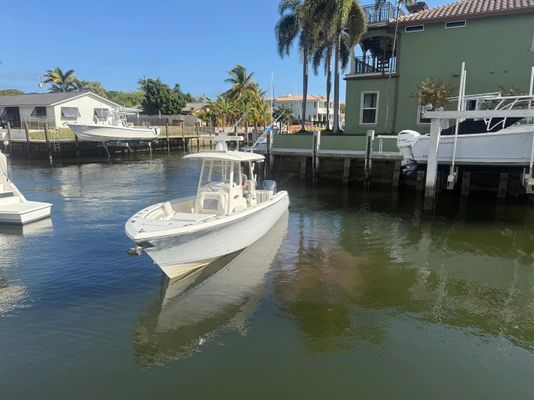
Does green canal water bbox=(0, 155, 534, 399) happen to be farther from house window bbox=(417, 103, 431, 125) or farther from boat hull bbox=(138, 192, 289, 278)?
house window bbox=(417, 103, 431, 125)

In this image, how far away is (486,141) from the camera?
15.7 metres

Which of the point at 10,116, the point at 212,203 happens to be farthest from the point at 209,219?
the point at 10,116

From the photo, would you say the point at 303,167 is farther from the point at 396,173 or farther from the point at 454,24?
the point at 454,24

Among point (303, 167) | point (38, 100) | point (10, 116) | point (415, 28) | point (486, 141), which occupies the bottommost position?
point (303, 167)

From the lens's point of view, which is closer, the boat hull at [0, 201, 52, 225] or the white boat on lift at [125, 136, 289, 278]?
the white boat on lift at [125, 136, 289, 278]

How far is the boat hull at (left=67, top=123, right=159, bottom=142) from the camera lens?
127 feet

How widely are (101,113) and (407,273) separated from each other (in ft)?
139

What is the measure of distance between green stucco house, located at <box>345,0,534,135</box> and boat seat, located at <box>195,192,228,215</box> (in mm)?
17433

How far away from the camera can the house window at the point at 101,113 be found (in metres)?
→ 42.6

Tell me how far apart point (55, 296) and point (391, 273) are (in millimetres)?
7571

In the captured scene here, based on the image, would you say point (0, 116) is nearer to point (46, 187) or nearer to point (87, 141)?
point (87, 141)

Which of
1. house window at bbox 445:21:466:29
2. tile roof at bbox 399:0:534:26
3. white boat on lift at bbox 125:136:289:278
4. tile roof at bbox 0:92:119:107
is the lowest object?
white boat on lift at bbox 125:136:289:278

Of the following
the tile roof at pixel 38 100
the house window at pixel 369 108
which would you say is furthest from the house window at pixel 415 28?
the tile roof at pixel 38 100

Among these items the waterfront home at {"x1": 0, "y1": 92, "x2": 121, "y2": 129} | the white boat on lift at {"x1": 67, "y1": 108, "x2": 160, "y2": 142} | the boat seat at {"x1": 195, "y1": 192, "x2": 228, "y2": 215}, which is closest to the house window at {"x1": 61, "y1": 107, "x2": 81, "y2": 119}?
the waterfront home at {"x1": 0, "y1": 92, "x2": 121, "y2": 129}
